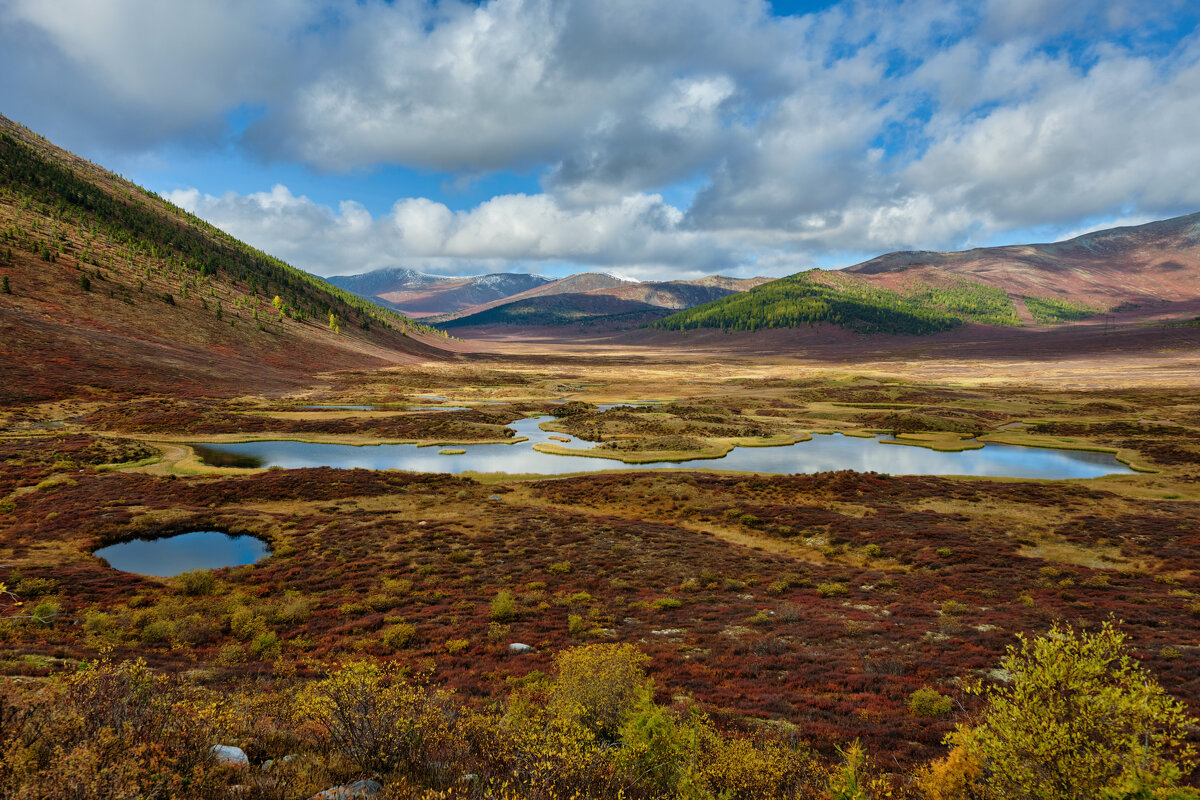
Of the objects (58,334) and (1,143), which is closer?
(58,334)

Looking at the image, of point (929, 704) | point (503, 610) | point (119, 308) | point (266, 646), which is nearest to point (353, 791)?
point (266, 646)

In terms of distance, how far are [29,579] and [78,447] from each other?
136ft

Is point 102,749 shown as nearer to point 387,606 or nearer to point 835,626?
point 387,606

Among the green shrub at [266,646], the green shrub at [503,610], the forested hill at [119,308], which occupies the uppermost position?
the forested hill at [119,308]

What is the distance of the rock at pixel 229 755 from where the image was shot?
328 inches

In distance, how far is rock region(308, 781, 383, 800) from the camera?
8172 millimetres

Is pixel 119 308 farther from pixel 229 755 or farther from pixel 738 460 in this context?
pixel 229 755

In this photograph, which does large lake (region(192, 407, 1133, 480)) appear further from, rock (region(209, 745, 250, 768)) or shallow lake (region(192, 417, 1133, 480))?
rock (region(209, 745, 250, 768))

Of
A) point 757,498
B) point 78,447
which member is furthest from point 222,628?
point 78,447

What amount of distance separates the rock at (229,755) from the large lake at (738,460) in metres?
51.0

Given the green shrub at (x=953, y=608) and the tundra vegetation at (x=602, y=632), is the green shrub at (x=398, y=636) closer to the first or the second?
the tundra vegetation at (x=602, y=632)

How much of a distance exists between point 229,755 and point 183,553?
32.5 meters

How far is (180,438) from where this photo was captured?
2729 inches

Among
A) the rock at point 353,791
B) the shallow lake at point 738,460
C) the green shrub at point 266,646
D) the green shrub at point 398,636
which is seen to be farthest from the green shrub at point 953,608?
the shallow lake at point 738,460
